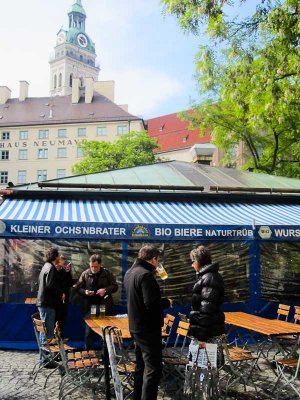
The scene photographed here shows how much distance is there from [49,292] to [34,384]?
4.33 ft

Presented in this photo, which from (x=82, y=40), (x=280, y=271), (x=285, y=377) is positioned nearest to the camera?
(x=285, y=377)

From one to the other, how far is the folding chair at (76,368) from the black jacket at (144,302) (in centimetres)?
113

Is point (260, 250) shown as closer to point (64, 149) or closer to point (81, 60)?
point (64, 149)

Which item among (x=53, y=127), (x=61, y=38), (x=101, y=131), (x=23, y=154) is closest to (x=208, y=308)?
(x=101, y=131)

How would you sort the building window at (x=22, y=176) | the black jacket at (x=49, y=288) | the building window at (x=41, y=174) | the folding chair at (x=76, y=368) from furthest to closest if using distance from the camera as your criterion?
1. the building window at (x=22, y=176)
2. the building window at (x=41, y=174)
3. the black jacket at (x=49, y=288)
4. the folding chair at (x=76, y=368)

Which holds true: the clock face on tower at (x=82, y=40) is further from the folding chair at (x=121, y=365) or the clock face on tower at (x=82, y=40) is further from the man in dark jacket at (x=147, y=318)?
the man in dark jacket at (x=147, y=318)

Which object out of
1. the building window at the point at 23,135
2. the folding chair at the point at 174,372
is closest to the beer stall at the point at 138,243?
the folding chair at the point at 174,372

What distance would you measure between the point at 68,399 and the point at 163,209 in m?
4.89

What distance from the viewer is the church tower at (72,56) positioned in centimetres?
11375

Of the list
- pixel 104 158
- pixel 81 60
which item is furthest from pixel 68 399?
pixel 81 60

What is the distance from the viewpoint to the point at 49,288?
6875mm

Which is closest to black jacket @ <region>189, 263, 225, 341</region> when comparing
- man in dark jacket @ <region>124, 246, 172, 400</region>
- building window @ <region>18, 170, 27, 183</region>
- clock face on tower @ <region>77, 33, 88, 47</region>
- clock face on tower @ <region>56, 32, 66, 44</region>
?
man in dark jacket @ <region>124, 246, 172, 400</region>

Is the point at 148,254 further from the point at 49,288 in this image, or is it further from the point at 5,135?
the point at 5,135

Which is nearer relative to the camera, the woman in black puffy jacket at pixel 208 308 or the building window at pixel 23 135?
the woman in black puffy jacket at pixel 208 308
